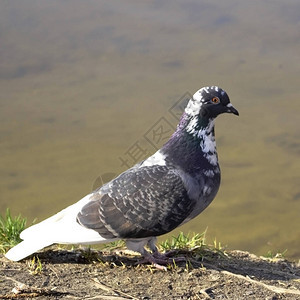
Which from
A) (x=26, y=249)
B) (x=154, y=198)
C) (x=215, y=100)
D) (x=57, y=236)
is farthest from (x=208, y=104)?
(x=26, y=249)

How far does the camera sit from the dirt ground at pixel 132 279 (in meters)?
4.62

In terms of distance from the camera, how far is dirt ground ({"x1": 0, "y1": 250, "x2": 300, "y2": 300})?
15.2 ft

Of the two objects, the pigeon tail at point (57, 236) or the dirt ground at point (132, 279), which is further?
the pigeon tail at point (57, 236)

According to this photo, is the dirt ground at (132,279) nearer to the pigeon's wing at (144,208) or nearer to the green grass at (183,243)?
the green grass at (183,243)

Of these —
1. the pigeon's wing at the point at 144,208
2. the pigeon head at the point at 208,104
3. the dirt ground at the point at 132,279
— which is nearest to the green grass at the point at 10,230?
the dirt ground at the point at 132,279

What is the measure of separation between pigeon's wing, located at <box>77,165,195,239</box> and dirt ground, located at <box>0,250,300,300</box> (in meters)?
0.35

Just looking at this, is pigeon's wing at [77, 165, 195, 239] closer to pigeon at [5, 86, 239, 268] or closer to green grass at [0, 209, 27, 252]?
pigeon at [5, 86, 239, 268]

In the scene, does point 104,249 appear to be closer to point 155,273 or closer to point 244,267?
point 155,273

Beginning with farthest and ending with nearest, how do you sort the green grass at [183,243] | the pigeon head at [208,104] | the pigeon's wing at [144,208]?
the green grass at [183,243] < the pigeon head at [208,104] < the pigeon's wing at [144,208]

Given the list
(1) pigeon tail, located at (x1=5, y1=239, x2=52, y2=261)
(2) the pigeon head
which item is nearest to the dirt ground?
(1) pigeon tail, located at (x1=5, y1=239, x2=52, y2=261)

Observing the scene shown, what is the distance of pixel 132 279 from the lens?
4938 mm

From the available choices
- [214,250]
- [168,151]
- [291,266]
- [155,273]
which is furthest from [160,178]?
[291,266]

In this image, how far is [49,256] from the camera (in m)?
5.34

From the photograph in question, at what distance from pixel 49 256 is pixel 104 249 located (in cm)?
60
